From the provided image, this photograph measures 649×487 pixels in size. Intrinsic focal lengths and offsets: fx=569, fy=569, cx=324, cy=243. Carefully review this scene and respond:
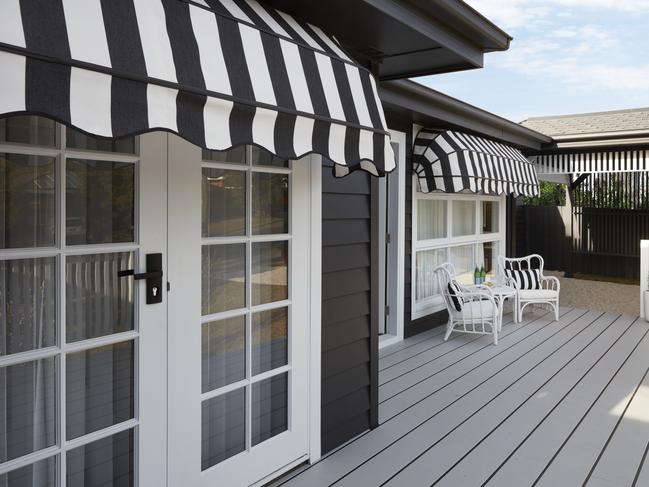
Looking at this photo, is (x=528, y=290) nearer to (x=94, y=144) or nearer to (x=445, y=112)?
(x=445, y=112)

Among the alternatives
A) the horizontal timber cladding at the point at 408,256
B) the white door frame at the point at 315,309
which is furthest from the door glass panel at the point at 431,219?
the white door frame at the point at 315,309

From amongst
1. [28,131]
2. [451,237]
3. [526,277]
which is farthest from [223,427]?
[526,277]

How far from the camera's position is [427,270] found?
688cm

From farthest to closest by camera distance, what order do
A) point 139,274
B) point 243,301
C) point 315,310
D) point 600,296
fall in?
point 600,296, point 315,310, point 243,301, point 139,274

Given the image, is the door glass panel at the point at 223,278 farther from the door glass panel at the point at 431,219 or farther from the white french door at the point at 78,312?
the door glass panel at the point at 431,219

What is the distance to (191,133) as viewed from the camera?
184cm

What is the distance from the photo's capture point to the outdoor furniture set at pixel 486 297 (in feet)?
19.8

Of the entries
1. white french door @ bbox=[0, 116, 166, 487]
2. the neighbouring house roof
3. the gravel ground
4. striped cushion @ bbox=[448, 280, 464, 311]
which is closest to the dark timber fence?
the gravel ground

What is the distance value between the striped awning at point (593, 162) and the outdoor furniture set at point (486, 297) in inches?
80.7

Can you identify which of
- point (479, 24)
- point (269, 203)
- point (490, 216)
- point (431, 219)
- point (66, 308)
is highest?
point (479, 24)

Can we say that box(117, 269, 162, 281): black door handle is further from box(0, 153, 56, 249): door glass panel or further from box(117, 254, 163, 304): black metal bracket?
box(0, 153, 56, 249): door glass panel

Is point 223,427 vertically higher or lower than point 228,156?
lower

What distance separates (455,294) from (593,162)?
4570 millimetres

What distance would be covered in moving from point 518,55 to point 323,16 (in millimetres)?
33893
